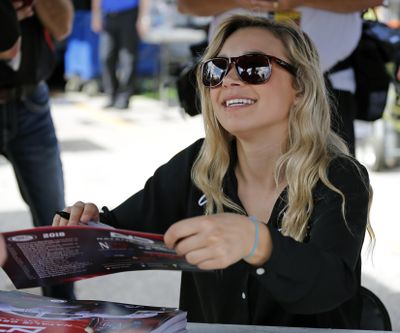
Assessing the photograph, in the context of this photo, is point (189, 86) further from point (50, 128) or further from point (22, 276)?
point (22, 276)

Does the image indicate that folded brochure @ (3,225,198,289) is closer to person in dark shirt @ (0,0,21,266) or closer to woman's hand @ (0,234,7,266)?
woman's hand @ (0,234,7,266)

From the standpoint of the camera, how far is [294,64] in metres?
1.87

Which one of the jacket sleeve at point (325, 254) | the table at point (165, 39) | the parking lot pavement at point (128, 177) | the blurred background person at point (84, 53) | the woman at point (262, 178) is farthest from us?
the blurred background person at point (84, 53)

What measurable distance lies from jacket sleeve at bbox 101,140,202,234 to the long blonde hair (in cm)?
6

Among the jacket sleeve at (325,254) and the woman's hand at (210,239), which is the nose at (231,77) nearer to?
the jacket sleeve at (325,254)

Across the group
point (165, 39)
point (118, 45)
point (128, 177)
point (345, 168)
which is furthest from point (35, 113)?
point (165, 39)

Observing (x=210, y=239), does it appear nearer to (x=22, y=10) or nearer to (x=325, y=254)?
(x=325, y=254)

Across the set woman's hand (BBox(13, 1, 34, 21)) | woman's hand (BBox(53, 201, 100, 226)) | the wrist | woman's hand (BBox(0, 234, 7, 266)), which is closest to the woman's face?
woman's hand (BBox(53, 201, 100, 226))

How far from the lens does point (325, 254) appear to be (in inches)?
57.0

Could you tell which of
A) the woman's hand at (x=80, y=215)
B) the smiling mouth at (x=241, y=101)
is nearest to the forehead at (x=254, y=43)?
the smiling mouth at (x=241, y=101)

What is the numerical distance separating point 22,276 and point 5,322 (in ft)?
0.48

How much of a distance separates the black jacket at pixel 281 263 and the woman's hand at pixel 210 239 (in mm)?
88

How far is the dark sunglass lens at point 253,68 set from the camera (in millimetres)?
1792

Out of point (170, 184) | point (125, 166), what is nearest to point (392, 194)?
point (125, 166)
